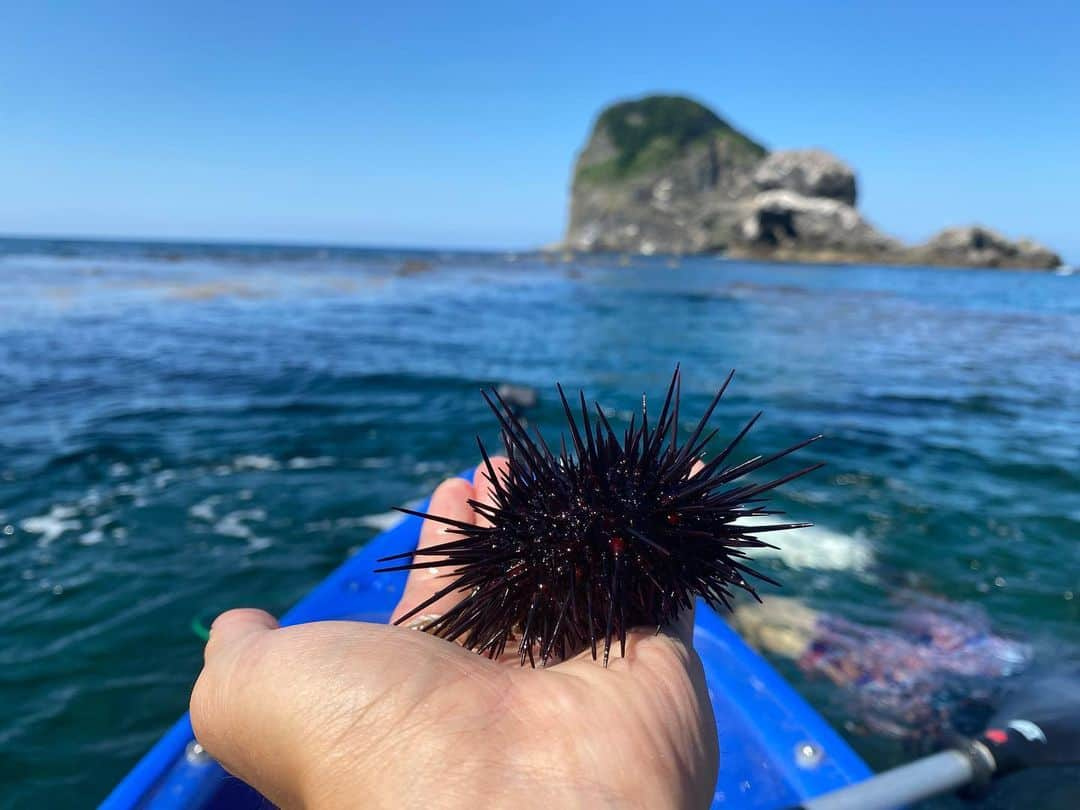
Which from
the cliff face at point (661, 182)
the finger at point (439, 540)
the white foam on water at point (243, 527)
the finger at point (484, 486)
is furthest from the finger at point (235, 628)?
the cliff face at point (661, 182)

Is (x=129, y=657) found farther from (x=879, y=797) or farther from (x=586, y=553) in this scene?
(x=879, y=797)

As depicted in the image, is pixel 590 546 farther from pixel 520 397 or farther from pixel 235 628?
pixel 520 397

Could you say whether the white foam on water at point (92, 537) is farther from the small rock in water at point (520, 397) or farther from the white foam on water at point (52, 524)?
the small rock in water at point (520, 397)

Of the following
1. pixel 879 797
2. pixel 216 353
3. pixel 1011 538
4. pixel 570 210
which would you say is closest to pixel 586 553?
pixel 879 797

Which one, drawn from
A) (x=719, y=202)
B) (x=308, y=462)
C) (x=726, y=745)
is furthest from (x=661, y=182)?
(x=726, y=745)

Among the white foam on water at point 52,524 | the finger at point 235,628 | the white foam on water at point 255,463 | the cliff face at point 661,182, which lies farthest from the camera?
the cliff face at point 661,182
